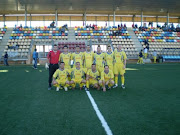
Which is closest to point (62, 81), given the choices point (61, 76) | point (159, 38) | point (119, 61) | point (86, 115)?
point (61, 76)

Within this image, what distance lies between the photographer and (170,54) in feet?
101

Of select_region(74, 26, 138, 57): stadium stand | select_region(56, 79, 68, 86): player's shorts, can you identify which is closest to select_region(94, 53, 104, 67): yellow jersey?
select_region(56, 79, 68, 86): player's shorts

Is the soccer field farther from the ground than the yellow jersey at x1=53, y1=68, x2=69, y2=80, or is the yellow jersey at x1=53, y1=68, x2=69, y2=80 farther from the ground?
the yellow jersey at x1=53, y1=68, x2=69, y2=80

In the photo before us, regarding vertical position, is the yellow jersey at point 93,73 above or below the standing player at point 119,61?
below

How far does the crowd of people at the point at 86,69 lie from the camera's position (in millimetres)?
8281

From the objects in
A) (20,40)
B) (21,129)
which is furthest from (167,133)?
(20,40)

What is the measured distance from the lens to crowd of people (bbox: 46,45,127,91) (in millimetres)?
8281

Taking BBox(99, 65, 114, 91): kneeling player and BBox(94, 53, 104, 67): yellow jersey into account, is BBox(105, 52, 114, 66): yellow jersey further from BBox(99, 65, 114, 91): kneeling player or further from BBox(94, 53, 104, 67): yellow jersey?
BBox(99, 65, 114, 91): kneeling player

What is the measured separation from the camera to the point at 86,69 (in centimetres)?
877

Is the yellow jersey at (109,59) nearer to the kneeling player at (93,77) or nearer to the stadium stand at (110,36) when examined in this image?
the kneeling player at (93,77)

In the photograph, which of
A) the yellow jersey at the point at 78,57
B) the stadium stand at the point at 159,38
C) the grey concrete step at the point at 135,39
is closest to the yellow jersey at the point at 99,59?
the yellow jersey at the point at 78,57

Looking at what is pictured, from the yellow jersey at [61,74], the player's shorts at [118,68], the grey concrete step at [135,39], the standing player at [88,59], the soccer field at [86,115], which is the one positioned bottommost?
the soccer field at [86,115]

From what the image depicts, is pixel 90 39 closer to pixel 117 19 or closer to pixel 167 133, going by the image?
pixel 117 19

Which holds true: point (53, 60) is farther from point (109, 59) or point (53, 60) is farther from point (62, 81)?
point (109, 59)
